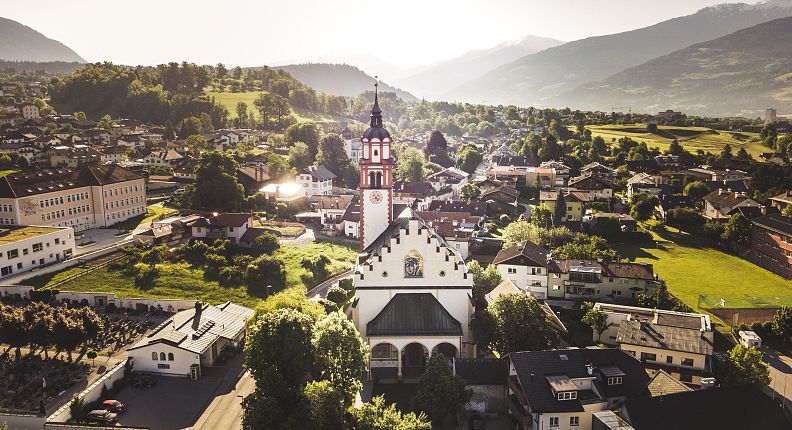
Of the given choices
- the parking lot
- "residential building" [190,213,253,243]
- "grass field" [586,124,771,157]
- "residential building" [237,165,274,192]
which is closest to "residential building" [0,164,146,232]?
"residential building" [190,213,253,243]

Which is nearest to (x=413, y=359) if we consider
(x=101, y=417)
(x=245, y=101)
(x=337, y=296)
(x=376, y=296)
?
(x=376, y=296)

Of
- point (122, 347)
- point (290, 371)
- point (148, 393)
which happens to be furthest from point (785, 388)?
point (122, 347)

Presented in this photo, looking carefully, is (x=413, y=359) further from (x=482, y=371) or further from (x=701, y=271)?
(x=701, y=271)

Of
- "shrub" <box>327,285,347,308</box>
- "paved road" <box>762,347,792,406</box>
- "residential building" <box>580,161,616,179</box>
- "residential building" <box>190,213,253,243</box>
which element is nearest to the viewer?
"paved road" <box>762,347,792,406</box>

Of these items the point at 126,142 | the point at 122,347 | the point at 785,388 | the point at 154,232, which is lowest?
the point at 785,388

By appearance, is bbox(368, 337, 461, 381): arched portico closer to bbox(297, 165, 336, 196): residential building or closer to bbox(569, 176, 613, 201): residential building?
bbox(297, 165, 336, 196): residential building

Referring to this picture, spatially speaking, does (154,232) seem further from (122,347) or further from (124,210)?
(122,347)
